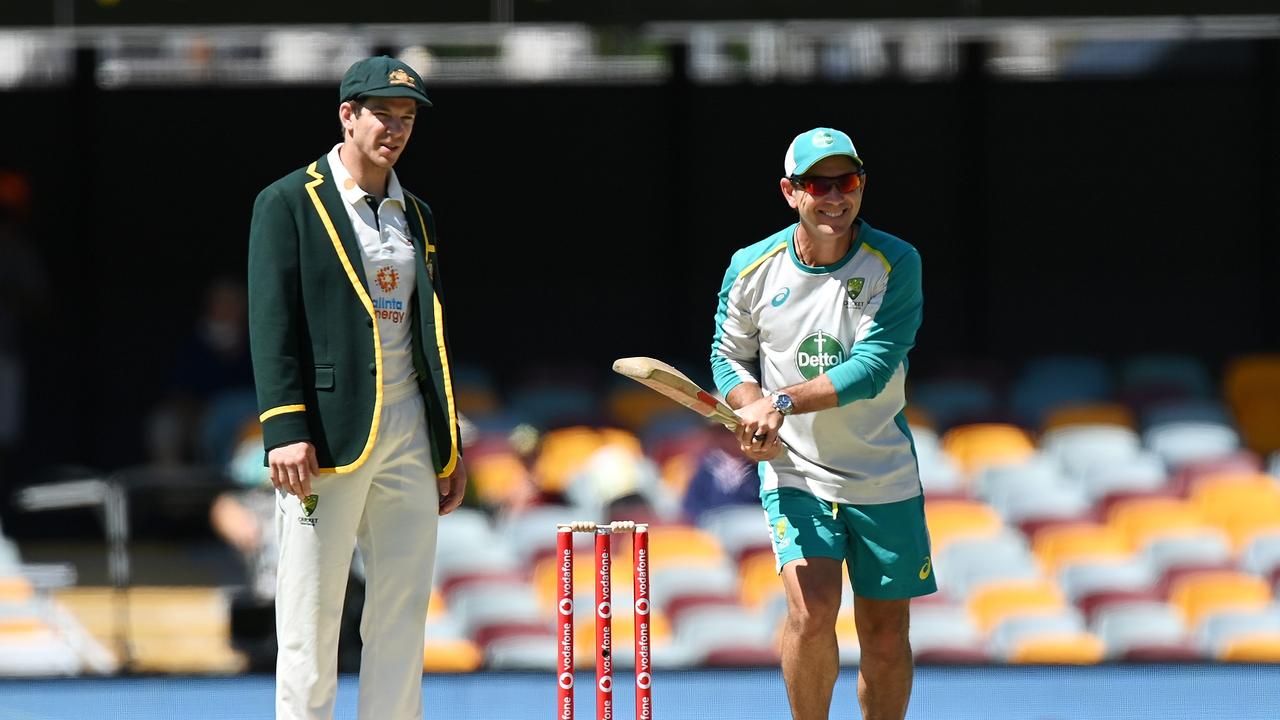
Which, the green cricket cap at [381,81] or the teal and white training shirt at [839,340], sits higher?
the green cricket cap at [381,81]

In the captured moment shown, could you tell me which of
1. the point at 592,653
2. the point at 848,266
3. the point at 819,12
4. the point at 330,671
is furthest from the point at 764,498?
the point at 819,12

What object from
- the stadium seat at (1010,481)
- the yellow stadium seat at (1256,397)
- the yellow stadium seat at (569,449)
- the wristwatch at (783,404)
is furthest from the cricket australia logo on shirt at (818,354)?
the yellow stadium seat at (1256,397)

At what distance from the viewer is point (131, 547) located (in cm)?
811

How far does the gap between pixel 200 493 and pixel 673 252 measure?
8.95ft

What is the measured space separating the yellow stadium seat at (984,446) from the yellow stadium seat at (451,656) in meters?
2.56

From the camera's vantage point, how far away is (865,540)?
420 centimetres

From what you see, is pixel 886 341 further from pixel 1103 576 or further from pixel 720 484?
pixel 1103 576

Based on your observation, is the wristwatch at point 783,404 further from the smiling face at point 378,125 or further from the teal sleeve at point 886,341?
the smiling face at point 378,125

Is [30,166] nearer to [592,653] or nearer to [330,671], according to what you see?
[592,653]

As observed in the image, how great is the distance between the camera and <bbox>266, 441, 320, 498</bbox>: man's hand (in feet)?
12.1

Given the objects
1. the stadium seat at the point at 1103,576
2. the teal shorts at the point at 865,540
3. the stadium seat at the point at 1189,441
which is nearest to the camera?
the teal shorts at the point at 865,540

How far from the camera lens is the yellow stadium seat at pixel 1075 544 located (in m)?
7.74

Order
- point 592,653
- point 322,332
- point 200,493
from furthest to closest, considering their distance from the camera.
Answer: point 200,493 → point 592,653 → point 322,332

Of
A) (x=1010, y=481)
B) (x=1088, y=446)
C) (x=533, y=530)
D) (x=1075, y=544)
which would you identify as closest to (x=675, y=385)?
(x=533, y=530)
